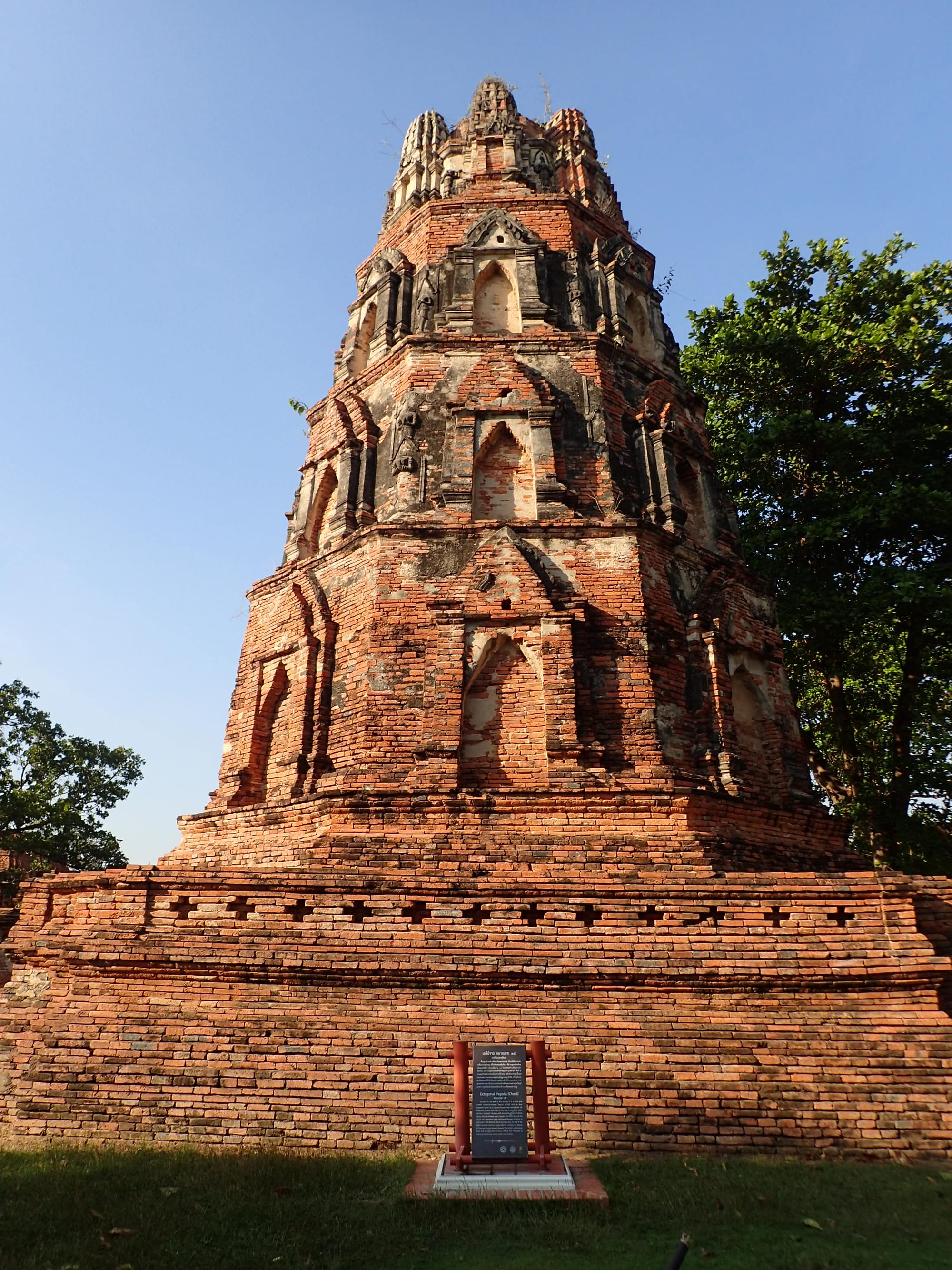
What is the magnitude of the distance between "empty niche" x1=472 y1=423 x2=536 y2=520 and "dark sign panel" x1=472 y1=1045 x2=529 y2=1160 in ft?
23.0

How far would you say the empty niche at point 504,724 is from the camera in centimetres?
954

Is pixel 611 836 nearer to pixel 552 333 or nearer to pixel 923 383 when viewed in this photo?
pixel 552 333

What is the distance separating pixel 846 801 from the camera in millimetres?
16344

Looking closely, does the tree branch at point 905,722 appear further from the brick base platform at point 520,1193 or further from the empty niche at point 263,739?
the brick base platform at point 520,1193

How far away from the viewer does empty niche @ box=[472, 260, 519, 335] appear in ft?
43.7

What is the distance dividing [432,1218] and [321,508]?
9.92m

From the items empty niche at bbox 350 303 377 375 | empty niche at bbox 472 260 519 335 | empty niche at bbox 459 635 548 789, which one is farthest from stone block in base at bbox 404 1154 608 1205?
empty niche at bbox 350 303 377 375

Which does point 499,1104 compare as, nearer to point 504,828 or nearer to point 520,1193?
point 520,1193

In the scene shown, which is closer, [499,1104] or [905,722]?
[499,1104]

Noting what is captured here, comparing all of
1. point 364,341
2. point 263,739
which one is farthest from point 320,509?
point 263,739

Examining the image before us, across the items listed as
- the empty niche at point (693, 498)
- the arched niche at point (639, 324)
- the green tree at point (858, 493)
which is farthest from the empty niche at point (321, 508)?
the green tree at point (858, 493)

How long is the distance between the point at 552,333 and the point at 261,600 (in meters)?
5.89

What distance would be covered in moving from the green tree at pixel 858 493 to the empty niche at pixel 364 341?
7.06 m

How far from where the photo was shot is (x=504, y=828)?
8844mm
